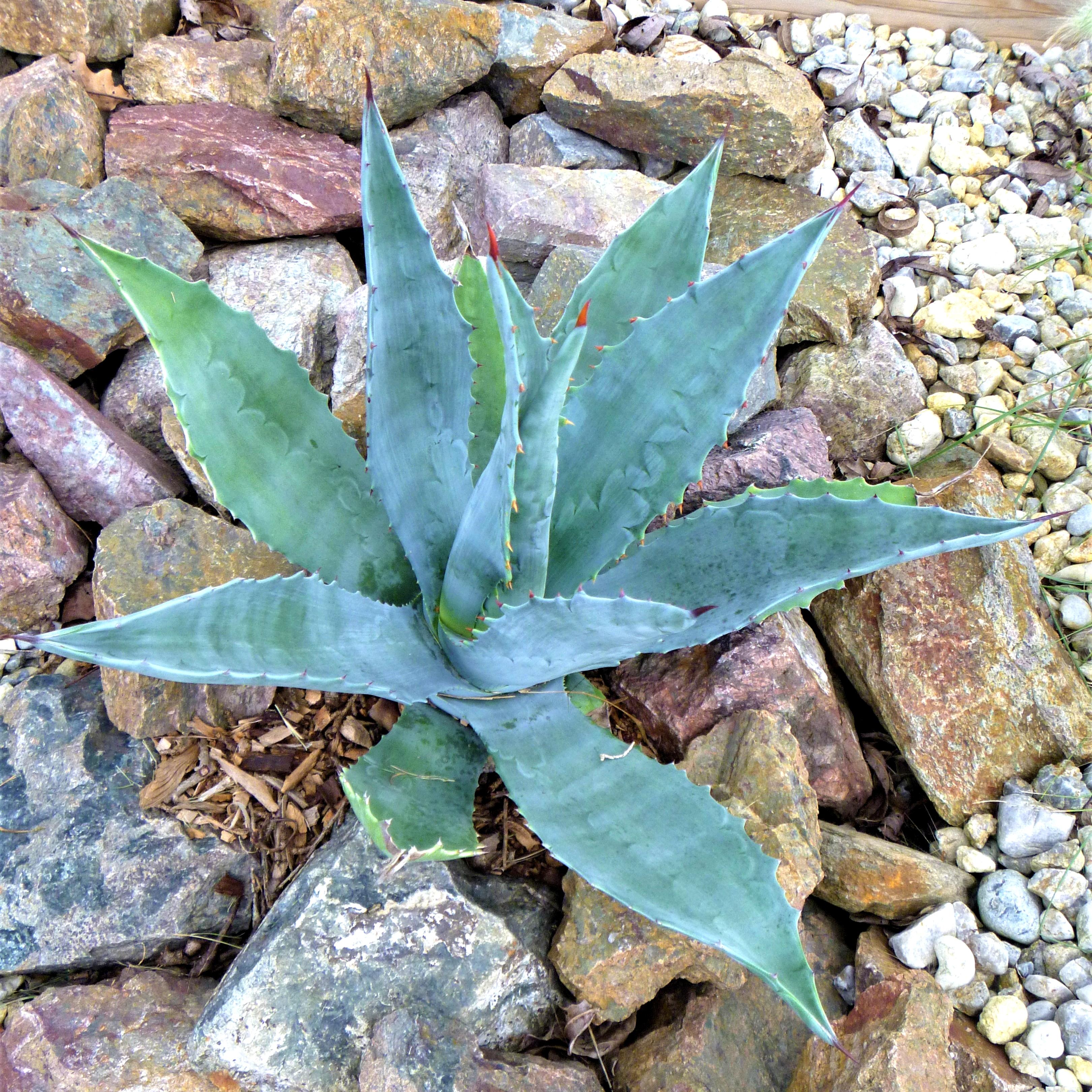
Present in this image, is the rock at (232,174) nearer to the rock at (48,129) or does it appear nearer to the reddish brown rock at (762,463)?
the rock at (48,129)

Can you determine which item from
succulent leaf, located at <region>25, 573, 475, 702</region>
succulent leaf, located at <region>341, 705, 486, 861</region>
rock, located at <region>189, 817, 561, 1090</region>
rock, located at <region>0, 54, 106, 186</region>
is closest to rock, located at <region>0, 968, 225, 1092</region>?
rock, located at <region>189, 817, 561, 1090</region>

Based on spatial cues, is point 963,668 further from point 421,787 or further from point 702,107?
point 702,107

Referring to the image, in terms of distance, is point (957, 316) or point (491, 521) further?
point (957, 316)

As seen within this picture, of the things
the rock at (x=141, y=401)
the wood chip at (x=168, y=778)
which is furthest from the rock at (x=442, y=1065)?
the rock at (x=141, y=401)

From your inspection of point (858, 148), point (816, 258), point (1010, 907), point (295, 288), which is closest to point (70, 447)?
point (295, 288)

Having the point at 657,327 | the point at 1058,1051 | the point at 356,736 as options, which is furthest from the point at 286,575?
the point at 1058,1051

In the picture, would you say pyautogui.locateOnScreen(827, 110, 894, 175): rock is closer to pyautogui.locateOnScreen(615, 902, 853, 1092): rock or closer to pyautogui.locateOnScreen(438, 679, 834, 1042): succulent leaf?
pyautogui.locateOnScreen(438, 679, 834, 1042): succulent leaf

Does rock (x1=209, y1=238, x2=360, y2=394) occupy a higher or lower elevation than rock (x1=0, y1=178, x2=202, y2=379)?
lower
